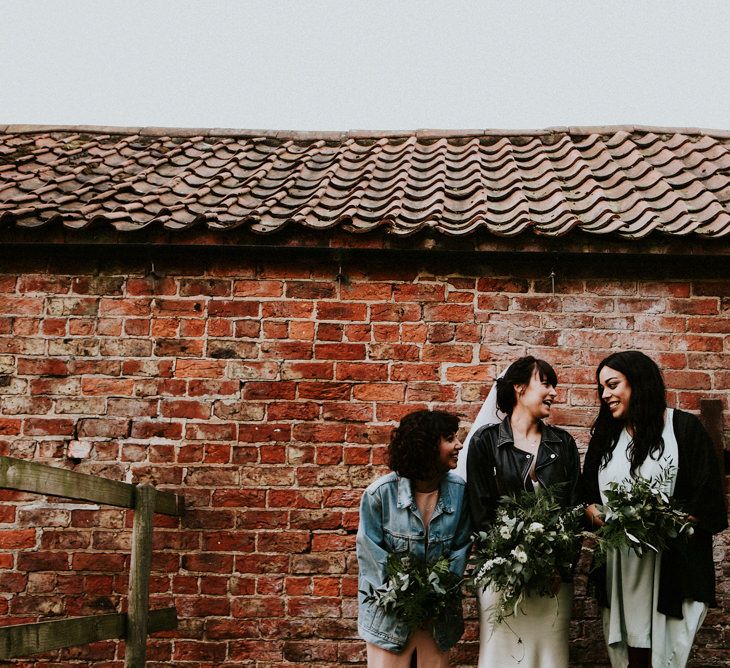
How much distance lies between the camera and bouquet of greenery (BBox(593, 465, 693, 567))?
3.29 metres

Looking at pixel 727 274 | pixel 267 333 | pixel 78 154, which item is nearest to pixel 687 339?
pixel 727 274

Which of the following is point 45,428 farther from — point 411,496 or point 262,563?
point 411,496

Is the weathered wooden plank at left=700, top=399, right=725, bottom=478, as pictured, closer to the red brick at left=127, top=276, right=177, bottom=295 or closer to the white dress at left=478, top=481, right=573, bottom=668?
the white dress at left=478, top=481, right=573, bottom=668

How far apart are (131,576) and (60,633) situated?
72cm

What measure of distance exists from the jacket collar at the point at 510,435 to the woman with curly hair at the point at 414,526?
0.22 meters

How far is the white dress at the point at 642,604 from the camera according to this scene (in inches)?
136

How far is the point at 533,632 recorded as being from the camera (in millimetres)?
3436

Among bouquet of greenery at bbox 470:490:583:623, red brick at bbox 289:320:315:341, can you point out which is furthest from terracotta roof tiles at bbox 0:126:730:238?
bouquet of greenery at bbox 470:490:583:623

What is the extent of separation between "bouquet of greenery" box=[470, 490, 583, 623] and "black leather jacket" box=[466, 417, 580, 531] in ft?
0.50

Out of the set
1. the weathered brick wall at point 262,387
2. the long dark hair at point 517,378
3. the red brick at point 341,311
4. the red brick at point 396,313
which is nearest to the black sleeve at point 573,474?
the long dark hair at point 517,378

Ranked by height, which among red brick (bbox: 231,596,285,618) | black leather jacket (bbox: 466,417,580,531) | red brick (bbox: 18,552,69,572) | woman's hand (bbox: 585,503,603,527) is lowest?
red brick (bbox: 231,596,285,618)

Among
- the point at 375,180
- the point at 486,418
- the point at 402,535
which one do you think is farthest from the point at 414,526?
the point at 375,180

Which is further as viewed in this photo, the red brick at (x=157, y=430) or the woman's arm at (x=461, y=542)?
the red brick at (x=157, y=430)

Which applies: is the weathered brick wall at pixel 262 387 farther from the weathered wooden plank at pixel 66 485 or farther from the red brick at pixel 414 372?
the weathered wooden plank at pixel 66 485
